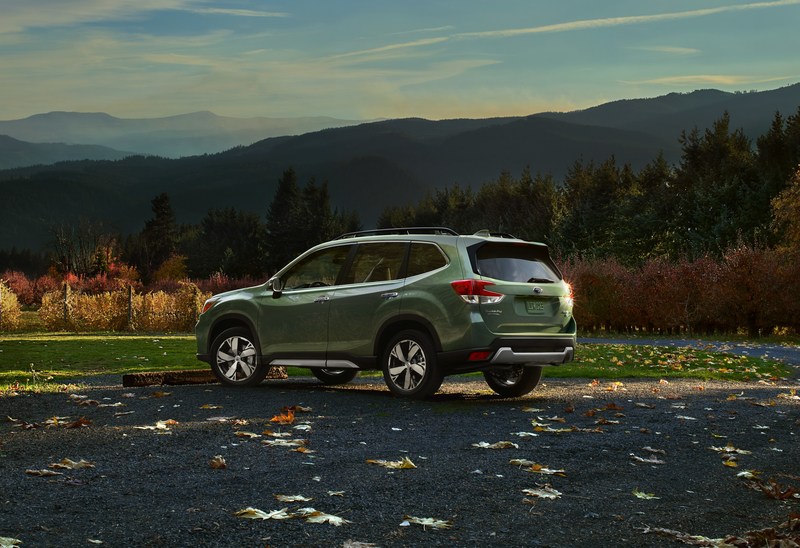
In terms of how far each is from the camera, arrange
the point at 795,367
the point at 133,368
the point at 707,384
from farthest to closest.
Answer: the point at 795,367 → the point at 133,368 → the point at 707,384

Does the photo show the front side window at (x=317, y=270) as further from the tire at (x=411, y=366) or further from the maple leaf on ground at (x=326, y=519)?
the maple leaf on ground at (x=326, y=519)

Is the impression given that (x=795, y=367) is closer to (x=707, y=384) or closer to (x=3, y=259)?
(x=707, y=384)

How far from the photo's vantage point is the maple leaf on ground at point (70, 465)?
289 inches

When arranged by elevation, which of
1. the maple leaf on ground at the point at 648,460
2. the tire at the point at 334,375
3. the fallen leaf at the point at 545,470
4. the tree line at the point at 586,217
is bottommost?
the tire at the point at 334,375

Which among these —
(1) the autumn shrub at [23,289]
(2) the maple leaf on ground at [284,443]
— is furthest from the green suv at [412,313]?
(1) the autumn shrub at [23,289]

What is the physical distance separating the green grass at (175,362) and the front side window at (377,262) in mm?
4656

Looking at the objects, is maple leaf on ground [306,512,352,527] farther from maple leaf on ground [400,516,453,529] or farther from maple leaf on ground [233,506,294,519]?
maple leaf on ground [400,516,453,529]

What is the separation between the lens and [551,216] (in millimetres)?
90312

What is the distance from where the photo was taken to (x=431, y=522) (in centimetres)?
582

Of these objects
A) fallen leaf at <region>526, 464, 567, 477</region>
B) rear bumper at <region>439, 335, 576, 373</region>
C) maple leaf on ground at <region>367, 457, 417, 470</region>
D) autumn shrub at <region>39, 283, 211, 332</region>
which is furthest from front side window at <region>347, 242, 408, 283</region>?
autumn shrub at <region>39, 283, 211, 332</region>

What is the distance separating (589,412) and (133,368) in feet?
34.2

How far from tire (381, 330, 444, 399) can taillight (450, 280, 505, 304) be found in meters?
0.72

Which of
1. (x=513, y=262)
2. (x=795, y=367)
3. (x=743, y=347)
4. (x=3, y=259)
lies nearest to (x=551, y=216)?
(x=743, y=347)

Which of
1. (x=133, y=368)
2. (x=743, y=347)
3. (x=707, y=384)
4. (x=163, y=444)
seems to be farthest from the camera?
(x=743, y=347)
